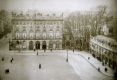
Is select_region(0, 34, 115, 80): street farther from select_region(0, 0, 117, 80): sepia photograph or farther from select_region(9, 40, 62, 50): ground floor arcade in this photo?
select_region(9, 40, 62, 50): ground floor arcade

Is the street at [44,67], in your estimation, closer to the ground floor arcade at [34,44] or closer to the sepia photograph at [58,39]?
the sepia photograph at [58,39]

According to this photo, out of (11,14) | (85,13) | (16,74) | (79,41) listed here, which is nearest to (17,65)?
(16,74)

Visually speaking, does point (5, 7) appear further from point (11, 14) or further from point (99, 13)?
point (99, 13)

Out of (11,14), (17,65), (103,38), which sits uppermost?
Answer: (11,14)

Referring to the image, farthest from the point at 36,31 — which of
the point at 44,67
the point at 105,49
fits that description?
the point at 105,49

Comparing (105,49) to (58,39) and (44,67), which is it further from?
(44,67)

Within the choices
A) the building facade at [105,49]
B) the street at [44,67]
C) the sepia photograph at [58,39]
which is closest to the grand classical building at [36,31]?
the sepia photograph at [58,39]

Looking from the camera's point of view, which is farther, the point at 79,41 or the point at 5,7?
the point at 79,41

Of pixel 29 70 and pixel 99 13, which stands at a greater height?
pixel 99 13
